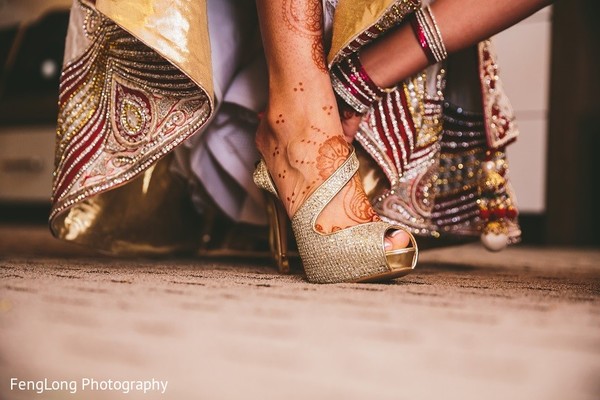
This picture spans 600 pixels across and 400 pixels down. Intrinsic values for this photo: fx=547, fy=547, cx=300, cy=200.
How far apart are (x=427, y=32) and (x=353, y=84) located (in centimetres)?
9

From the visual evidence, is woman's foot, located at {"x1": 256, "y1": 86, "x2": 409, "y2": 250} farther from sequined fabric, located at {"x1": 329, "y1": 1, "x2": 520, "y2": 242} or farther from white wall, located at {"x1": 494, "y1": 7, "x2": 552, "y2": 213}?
white wall, located at {"x1": 494, "y1": 7, "x2": 552, "y2": 213}

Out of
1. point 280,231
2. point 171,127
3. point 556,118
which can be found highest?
point 171,127

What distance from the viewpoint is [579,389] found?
0.81 feet

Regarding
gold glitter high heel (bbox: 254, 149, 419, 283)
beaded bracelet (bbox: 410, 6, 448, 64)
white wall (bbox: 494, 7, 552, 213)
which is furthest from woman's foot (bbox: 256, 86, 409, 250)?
white wall (bbox: 494, 7, 552, 213)

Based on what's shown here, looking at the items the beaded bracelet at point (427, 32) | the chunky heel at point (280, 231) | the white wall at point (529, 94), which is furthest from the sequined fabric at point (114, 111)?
the white wall at point (529, 94)

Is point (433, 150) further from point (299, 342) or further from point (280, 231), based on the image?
point (299, 342)

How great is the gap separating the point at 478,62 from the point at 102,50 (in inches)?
17.4

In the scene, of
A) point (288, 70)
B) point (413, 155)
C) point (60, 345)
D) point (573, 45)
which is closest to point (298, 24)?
point (288, 70)

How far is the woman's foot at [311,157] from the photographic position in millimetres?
498

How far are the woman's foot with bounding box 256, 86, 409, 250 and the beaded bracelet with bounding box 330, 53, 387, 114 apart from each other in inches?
1.5

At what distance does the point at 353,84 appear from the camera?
57cm

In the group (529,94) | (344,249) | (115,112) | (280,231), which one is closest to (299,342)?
(344,249)

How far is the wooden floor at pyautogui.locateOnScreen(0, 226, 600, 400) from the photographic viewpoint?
0.25 meters

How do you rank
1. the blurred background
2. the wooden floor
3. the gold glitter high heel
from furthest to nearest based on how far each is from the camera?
the blurred background, the gold glitter high heel, the wooden floor
